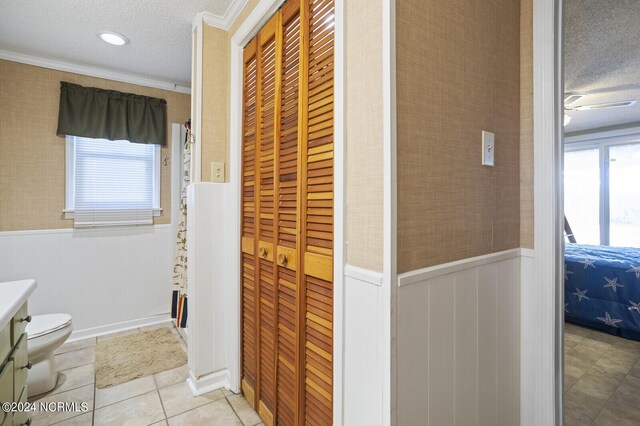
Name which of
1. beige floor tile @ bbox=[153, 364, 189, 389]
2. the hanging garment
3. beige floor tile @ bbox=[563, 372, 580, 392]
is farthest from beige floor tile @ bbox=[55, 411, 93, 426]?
beige floor tile @ bbox=[563, 372, 580, 392]

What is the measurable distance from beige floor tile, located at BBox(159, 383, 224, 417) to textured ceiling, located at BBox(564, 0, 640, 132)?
3.24m

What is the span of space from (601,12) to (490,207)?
6.09 ft

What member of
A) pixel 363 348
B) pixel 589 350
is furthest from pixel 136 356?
pixel 589 350

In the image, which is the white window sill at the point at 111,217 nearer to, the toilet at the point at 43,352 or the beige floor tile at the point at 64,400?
the toilet at the point at 43,352

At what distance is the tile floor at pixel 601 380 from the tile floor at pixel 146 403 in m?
1.95

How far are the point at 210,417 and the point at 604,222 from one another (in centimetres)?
623

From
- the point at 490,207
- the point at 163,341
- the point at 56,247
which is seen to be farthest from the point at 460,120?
the point at 56,247

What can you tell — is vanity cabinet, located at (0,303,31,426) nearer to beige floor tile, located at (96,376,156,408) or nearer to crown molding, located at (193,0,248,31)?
beige floor tile, located at (96,376,156,408)

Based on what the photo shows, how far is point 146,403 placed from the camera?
72.5 inches

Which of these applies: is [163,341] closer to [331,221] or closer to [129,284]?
[129,284]

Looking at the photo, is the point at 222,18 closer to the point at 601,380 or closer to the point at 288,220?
the point at 288,220

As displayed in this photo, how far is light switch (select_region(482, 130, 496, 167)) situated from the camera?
1.18m

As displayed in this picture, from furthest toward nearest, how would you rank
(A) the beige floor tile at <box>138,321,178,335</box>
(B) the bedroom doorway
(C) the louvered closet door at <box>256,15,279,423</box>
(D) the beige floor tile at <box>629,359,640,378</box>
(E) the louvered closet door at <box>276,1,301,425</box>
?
(A) the beige floor tile at <box>138,321,178,335</box> < (D) the beige floor tile at <box>629,359,640,378</box> < (B) the bedroom doorway < (C) the louvered closet door at <box>256,15,279,423</box> < (E) the louvered closet door at <box>276,1,301,425</box>

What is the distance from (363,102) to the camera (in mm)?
982
